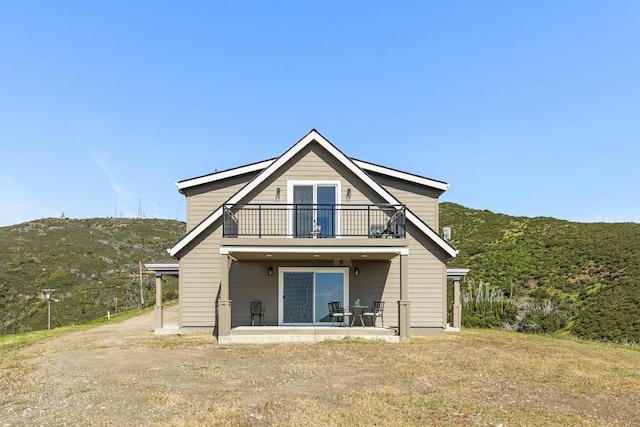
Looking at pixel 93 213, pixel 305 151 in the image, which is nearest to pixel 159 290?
pixel 305 151

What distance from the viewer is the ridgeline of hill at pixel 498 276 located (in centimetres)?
2377

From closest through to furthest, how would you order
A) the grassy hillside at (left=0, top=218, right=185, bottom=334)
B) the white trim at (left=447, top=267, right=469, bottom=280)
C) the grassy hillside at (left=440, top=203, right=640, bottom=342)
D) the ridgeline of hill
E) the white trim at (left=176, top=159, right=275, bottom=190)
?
the white trim at (left=176, top=159, right=275, bottom=190), the white trim at (left=447, top=267, right=469, bottom=280), the grassy hillside at (left=440, top=203, right=640, bottom=342), the ridgeline of hill, the grassy hillside at (left=0, top=218, right=185, bottom=334)

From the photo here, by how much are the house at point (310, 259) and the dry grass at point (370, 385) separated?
2620 mm

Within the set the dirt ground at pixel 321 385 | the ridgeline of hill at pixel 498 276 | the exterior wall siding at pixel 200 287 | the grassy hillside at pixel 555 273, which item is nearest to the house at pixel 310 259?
the exterior wall siding at pixel 200 287

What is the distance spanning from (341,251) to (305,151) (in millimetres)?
4072

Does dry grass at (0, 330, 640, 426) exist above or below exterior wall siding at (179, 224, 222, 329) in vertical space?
below

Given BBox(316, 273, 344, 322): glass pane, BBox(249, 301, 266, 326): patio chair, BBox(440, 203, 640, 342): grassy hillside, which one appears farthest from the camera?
BBox(440, 203, 640, 342): grassy hillside

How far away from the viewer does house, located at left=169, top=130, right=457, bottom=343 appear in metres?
15.6

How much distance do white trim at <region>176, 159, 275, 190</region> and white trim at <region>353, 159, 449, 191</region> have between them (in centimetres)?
347

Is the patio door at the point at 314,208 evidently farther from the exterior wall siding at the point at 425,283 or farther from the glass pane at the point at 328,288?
the exterior wall siding at the point at 425,283

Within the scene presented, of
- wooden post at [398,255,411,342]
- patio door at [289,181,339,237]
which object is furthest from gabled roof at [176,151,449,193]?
wooden post at [398,255,411,342]

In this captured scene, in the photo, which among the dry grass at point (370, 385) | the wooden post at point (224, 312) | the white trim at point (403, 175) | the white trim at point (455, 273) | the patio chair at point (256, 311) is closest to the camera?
the dry grass at point (370, 385)

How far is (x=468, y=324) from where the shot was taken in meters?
23.2

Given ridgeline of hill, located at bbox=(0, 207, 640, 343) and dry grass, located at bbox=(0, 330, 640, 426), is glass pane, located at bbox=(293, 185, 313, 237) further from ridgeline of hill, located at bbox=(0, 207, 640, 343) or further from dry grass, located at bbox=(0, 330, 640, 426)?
ridgeline of hill, located at bbox=(0, 207, 640, 343)
